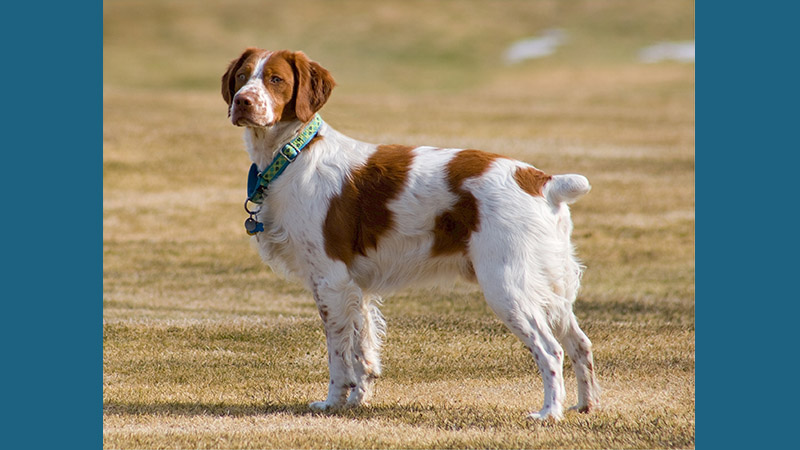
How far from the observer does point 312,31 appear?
127 feet

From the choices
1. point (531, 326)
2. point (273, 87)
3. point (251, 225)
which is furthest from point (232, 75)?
point (531, 326)

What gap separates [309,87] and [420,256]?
1.19 meters

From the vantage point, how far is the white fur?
530cm

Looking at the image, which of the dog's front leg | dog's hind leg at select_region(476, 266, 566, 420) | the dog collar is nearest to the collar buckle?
the dog collar

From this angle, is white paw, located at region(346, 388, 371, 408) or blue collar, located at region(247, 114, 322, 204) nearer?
blue collar, located at region(247, 114, 322, 204)

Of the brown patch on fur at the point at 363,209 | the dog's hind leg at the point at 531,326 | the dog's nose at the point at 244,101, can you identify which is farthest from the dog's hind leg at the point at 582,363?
the dog's nose at the point at 244,101

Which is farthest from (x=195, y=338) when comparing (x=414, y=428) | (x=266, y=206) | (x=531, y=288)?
(x=531, y=288)

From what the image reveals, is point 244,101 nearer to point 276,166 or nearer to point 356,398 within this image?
point 276,166

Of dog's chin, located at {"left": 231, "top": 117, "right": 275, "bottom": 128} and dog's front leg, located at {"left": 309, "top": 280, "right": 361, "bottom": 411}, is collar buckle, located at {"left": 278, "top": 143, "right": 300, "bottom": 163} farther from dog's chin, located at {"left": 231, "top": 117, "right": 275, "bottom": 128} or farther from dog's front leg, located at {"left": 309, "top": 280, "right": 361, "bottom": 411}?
dog's front leg, located at {"left": 309, "top": 280, "right": 361, "bottom": 411}

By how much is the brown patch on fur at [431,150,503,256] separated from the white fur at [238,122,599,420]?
36mm

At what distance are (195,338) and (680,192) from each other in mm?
10139

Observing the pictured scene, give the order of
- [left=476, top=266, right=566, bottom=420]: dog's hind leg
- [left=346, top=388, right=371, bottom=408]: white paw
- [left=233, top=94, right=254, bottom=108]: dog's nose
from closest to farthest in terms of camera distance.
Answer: [left=476, top=266, right=566, bottom=420]: dog's hind leg < [left=233, top=94, right=254, bottom=108]: dog's nose < [left=346, top=388, right=371, bottom=408]: white paw

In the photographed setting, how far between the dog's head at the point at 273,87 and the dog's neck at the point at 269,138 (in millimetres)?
55

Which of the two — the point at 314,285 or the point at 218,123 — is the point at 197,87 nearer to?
the point at 218,123
